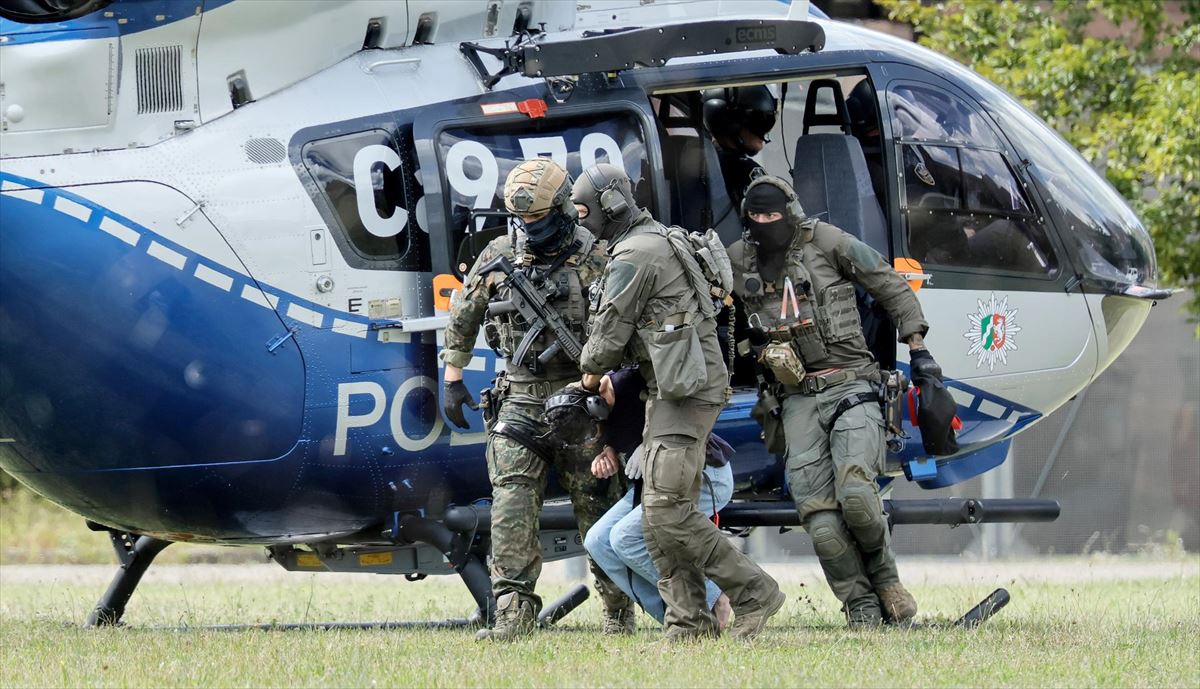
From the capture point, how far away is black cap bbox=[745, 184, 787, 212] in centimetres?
745

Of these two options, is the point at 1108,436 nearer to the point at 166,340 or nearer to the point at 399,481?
the point at 399,481

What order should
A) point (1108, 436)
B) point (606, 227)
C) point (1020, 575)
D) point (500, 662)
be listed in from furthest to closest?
point (1108, 436) < point (1020, 575) < point (606, 227) < point (500, 662)

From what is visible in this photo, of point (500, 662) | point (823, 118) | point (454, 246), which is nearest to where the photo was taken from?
point (500, 662)

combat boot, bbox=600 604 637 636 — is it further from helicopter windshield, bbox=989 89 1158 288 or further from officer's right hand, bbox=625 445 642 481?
helicopter windshield, bbox=989 89 1158 288

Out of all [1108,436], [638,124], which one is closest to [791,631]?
[638,124]

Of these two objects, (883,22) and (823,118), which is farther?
(883,22)

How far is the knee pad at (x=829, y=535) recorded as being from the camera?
7406 mm

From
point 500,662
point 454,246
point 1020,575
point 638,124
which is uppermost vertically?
point 638,124

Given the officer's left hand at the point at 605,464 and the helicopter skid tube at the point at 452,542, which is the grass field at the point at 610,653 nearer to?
the helicopter skid tube at the point at 452,542

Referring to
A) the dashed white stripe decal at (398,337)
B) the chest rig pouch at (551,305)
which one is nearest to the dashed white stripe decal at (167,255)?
the dashed white stripe decal at (398,337)

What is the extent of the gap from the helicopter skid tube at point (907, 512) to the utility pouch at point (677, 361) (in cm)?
130

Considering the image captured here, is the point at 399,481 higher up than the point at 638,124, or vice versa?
the point at 638,124

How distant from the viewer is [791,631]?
25.3ft

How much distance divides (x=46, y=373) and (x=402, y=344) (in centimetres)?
157
